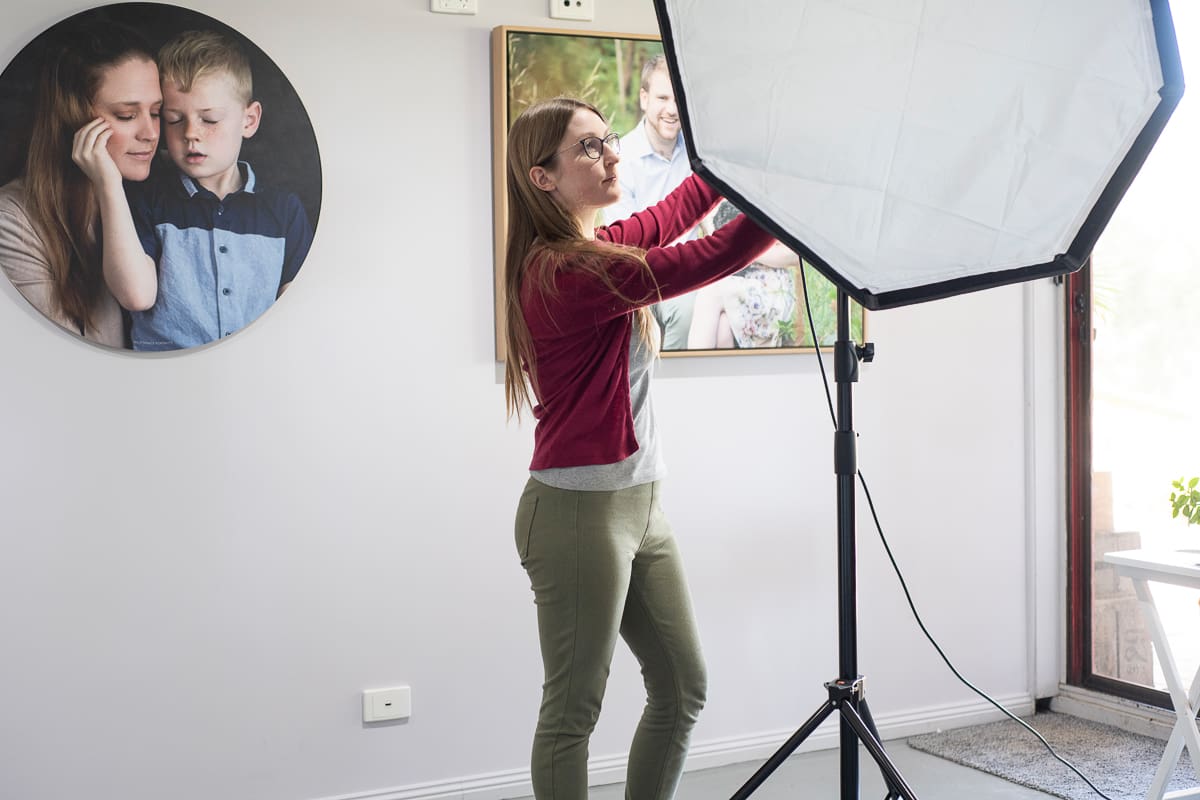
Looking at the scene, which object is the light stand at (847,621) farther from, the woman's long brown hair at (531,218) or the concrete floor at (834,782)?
the concrete floor at (834,782)

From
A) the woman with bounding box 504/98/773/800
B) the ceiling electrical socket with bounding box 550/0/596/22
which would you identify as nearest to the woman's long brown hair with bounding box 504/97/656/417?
the woman with bounding box 504/98/773/800

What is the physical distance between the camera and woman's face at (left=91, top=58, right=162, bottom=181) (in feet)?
6.85

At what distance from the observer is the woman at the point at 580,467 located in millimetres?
1552

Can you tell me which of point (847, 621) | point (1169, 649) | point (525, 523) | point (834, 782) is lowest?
point (834, 782)

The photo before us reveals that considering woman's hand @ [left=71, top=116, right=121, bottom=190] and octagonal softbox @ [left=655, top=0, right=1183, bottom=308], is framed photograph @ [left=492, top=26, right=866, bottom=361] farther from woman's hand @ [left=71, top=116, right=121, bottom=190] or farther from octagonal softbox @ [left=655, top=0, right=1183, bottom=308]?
octagonal softbox @ [left=655, top=0, right=1183, bottom=308]

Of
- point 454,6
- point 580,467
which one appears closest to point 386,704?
point 580,467

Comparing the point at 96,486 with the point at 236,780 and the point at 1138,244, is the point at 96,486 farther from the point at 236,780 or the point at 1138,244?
the point at 1138,244

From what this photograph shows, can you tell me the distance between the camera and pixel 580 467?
5.16 ft

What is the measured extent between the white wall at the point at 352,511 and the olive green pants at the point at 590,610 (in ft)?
2.62

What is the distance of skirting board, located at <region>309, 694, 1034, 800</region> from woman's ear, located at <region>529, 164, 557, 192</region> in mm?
1463

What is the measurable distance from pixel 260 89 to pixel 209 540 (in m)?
0.97

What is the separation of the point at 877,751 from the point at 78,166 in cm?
185

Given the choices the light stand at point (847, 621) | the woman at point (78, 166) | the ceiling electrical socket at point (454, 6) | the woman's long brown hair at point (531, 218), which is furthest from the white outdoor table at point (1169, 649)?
the woman at point (78, 166)

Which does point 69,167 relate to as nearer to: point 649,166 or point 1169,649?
point 649,166
